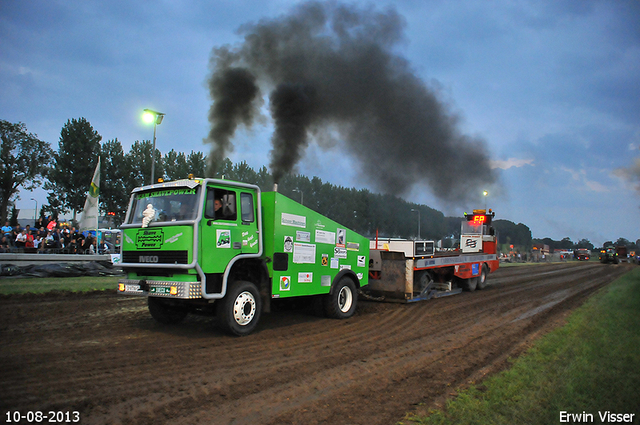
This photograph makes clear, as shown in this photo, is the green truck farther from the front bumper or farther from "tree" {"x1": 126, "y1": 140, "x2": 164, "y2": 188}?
"tree" {"x1": 126, "y1": 140, "x2": 164, "y2": 188}

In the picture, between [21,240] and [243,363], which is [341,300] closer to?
[243,363]

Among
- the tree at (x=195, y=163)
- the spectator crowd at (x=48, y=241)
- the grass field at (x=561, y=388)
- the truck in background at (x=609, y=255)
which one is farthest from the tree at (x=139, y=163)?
the truck in background at (x=609, y=255)

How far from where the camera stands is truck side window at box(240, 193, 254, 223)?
722 centimetres

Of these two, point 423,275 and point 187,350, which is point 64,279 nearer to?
point 187,350

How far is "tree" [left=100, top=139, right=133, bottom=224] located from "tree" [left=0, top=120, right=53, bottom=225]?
6.29 metres

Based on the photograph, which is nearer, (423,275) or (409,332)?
(409,332)

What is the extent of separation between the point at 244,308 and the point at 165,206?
2173 millimetres

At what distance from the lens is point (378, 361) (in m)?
5.82

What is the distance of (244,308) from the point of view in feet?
23.2

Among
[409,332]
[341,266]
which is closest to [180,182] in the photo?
[341,266]

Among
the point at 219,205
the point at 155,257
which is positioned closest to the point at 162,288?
the point at 155,257

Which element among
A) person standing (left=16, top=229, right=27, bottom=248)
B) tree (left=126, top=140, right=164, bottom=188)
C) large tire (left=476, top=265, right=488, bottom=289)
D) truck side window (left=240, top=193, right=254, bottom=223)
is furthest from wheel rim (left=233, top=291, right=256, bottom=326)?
tree (left=126, top=140, right=164, bottom=188)

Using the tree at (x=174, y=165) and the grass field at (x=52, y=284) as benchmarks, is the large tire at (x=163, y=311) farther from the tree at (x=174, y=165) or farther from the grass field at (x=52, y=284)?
the tree at (x=174, y=165)

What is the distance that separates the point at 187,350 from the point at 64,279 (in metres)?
10.6
